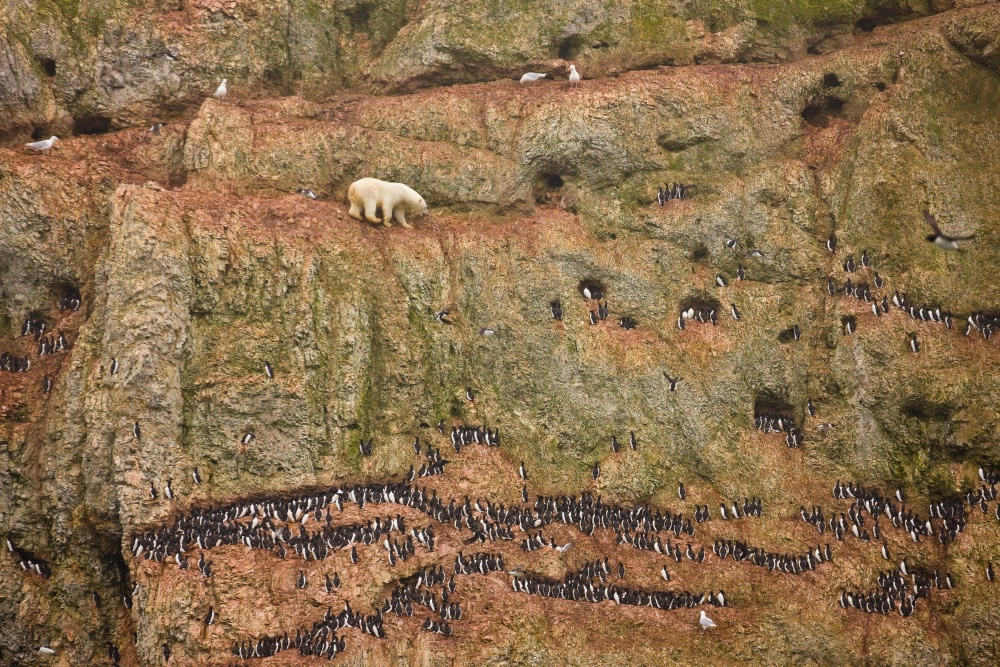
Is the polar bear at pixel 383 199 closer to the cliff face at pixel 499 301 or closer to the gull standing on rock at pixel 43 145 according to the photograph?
the cliff face at pixel 499 301

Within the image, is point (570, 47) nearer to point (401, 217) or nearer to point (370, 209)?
point (401, 217)

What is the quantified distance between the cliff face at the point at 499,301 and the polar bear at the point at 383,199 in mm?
726

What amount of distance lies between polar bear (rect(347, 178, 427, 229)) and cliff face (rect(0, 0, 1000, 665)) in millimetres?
726

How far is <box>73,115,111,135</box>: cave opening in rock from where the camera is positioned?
2738 cm

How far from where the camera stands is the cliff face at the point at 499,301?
2058 cm

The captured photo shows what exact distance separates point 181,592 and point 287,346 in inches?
287

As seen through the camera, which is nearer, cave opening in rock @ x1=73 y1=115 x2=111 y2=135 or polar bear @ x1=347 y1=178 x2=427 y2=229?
polar bear @ x1=347 y1=178 x2=427 y2=229

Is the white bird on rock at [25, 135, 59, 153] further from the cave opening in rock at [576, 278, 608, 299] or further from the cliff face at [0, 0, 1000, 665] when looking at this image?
the cave opening in rock at [576, 278, 608, 299]

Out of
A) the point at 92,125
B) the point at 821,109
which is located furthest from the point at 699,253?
the point at 92,125

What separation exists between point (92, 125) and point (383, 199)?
36.5ft

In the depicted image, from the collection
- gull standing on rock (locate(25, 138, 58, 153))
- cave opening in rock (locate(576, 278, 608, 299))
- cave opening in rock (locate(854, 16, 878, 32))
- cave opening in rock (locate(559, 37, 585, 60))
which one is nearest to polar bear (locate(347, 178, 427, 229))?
cave opening in rock (locate(576, 278, 608, 299))

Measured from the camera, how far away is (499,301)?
85.6 ft

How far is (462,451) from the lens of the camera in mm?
Result: 24281

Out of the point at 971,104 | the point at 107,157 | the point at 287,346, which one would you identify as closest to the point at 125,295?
the point at 287,346
